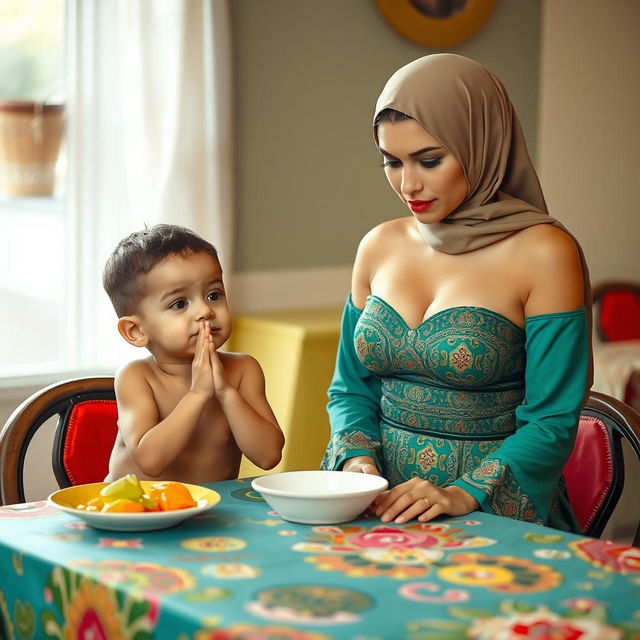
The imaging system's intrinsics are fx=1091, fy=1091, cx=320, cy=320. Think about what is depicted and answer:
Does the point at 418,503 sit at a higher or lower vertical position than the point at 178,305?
lower

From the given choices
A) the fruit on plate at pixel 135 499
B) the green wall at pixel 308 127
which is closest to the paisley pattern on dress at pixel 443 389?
the fruit on plate at pixel 135 499

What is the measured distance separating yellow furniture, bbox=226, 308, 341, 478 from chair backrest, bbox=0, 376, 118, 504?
1443mm

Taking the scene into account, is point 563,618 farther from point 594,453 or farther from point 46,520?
point 594,453

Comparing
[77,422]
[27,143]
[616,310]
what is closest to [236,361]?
[77,422]

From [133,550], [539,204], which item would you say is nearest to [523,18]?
[539,204]

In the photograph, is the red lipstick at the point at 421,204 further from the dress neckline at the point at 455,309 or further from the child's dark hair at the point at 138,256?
the child's dark hair at the point at 138,256

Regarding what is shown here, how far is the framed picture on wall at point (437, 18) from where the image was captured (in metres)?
4.38

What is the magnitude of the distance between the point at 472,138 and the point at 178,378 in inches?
27.6

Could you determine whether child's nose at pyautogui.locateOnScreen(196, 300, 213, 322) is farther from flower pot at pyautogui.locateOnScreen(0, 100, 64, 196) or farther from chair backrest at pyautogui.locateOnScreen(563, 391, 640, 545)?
flower pot at pyautogui.locateOnScreen(0, 100, 64, 196)

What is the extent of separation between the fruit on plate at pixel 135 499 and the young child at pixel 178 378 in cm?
22

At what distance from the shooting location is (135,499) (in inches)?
61.1

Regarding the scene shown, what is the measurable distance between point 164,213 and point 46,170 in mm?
456

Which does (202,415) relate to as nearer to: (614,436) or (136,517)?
(136,517)

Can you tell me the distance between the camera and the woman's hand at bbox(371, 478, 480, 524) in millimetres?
1619
